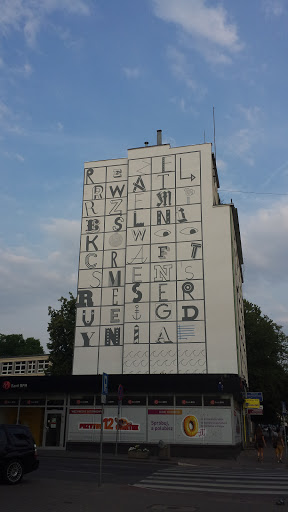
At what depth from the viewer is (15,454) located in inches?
534

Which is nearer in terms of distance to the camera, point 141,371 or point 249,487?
point 249,487

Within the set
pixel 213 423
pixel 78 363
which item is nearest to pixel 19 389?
pixel 78 363

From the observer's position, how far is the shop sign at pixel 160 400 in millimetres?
28766

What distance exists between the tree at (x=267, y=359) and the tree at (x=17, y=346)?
52.6 meters

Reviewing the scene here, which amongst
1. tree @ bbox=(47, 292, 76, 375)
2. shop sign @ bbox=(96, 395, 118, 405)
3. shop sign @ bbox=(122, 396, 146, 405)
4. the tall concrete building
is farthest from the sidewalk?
tree @ bbox=(47, 292, 76, 375)

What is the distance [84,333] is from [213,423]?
12.3 metres

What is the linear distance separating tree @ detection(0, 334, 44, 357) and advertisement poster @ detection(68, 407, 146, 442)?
6723 cm

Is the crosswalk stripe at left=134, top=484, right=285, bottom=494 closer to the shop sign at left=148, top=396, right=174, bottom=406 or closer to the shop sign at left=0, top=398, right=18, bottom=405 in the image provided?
the shop sign at left=148, top=396, right=174, bottom=406

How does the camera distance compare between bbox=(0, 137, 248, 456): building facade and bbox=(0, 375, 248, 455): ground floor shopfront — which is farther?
bbox=(0, 137, 248, 456): building facade

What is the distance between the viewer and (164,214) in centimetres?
3634

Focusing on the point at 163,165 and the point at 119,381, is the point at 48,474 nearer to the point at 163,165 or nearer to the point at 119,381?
the point at 119,381

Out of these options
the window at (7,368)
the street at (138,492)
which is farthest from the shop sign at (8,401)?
the window at (7,368)

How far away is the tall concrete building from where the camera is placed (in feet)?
107

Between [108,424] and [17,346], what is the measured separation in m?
70.5
